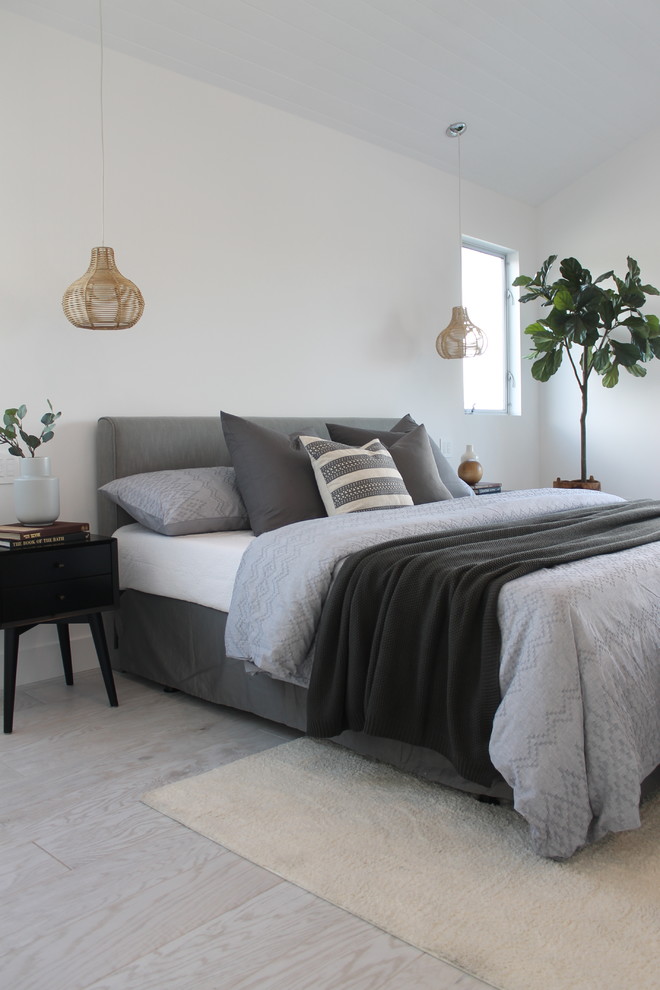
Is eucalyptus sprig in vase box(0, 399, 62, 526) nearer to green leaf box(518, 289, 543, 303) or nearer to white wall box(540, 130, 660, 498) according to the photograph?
green leaf box(518, 289, 543, 303)

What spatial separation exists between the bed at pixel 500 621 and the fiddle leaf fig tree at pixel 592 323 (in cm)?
185

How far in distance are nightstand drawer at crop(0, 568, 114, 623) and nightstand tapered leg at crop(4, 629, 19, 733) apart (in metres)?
0.10

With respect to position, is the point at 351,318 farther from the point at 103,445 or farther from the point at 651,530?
the point at 651,530

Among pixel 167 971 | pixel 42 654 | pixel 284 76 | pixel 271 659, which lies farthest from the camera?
pixel 284 76

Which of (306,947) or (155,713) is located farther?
(155,713)

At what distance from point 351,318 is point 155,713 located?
2.62m

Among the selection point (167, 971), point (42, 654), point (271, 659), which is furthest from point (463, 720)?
point (42, 654)

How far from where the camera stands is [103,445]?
11.4 feet

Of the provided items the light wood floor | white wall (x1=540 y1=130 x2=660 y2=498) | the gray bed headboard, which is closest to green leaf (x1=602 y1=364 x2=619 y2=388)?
white wall (x1=540 y1=130 x2=660 y2=498)

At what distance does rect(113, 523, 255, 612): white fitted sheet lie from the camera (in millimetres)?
2846

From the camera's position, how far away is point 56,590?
2898 millimetres

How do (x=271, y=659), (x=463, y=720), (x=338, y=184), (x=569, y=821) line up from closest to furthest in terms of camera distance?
(x=569, y=821) → (x=463, y=720) → (x=271, y=659) → (x=338, y=184)

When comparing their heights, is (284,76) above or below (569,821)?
above

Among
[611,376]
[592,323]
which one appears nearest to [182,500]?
[592,323]
